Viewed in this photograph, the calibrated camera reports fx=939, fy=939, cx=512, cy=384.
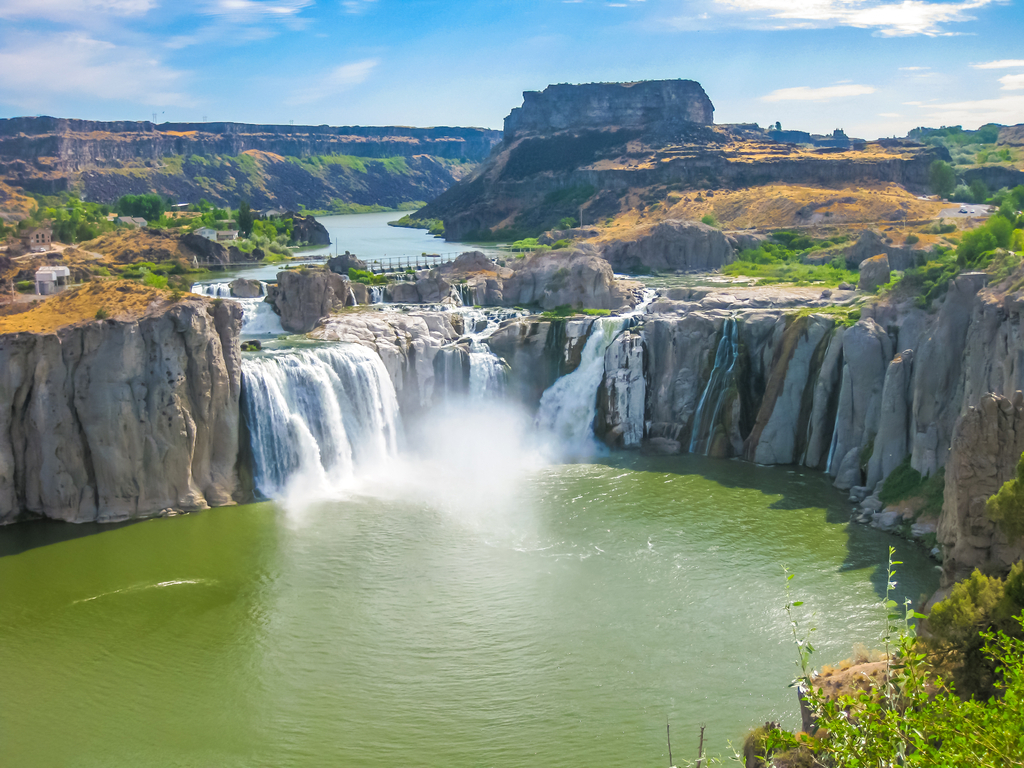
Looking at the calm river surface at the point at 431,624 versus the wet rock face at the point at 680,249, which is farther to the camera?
the wet rock face at the point at 680,249

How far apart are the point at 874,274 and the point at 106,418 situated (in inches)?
1462

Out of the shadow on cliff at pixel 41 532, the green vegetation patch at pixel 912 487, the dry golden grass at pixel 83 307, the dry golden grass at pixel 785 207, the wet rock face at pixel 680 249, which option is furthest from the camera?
the dry golden grass at pixel 785 207

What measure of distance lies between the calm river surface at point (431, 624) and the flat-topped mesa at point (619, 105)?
412ft

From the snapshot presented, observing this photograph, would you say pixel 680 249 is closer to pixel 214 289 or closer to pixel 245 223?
pixel 214 289

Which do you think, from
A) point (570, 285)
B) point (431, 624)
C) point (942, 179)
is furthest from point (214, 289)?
point (942, 179)

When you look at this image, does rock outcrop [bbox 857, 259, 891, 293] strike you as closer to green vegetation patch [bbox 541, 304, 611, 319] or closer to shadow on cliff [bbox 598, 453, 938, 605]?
green vegetation patch [bbox 541, 304, 611, 319]

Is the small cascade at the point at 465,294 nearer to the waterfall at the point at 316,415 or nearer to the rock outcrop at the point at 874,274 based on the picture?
the waterfall at the point at 316,415

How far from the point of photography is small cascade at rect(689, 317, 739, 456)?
41719mm

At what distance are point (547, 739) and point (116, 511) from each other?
20.0m

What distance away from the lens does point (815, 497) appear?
3566cm

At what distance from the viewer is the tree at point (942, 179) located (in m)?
102

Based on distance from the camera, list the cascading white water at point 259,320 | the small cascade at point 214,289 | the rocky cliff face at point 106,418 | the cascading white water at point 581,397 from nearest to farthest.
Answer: the rocky cliff face at point 106,418 → the cascading white water at point 581,397 → the cascading white water at point 259,320 → the small cascade at point 214,289

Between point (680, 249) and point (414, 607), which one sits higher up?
point (680, 249)

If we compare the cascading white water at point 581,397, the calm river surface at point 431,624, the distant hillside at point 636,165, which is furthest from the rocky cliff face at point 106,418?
the distant hillside at point 636,165
